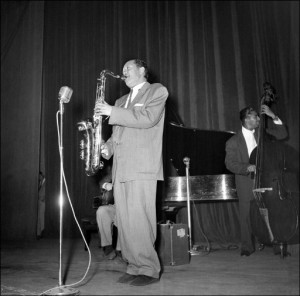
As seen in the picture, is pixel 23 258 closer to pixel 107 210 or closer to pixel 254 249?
pixel 107 210

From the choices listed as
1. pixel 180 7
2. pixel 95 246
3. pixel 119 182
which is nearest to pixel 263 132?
pixel 119 182

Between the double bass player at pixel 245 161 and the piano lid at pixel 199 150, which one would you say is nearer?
the double bass player at pixel 245 161

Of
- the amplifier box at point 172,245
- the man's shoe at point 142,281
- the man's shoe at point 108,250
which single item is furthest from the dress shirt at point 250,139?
the man's shoe at point 142,281

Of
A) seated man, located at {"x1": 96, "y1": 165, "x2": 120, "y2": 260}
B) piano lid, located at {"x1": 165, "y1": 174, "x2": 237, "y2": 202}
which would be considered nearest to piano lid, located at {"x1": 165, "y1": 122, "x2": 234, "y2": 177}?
piano lid, located at {"x1": 165, "y1": 174, "x2": 237, "y2": 202}

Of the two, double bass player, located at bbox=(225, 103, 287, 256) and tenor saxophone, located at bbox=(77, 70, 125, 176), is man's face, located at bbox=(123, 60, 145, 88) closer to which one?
tenor saxophone, located at bbox=(77, 70, 125, 176)

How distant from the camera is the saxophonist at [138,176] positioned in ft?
7.82

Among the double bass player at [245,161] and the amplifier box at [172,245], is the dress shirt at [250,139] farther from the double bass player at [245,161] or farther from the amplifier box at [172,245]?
the amplifier box at [172,245]

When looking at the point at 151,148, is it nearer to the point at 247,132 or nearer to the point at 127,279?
the point at 127,279

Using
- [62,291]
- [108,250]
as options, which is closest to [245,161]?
[108,250]

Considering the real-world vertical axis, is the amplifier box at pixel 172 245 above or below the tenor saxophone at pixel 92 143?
below

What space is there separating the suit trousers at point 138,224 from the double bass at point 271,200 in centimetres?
111

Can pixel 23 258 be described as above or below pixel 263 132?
below

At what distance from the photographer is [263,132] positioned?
3.20 meters

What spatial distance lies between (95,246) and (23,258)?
1034mm
